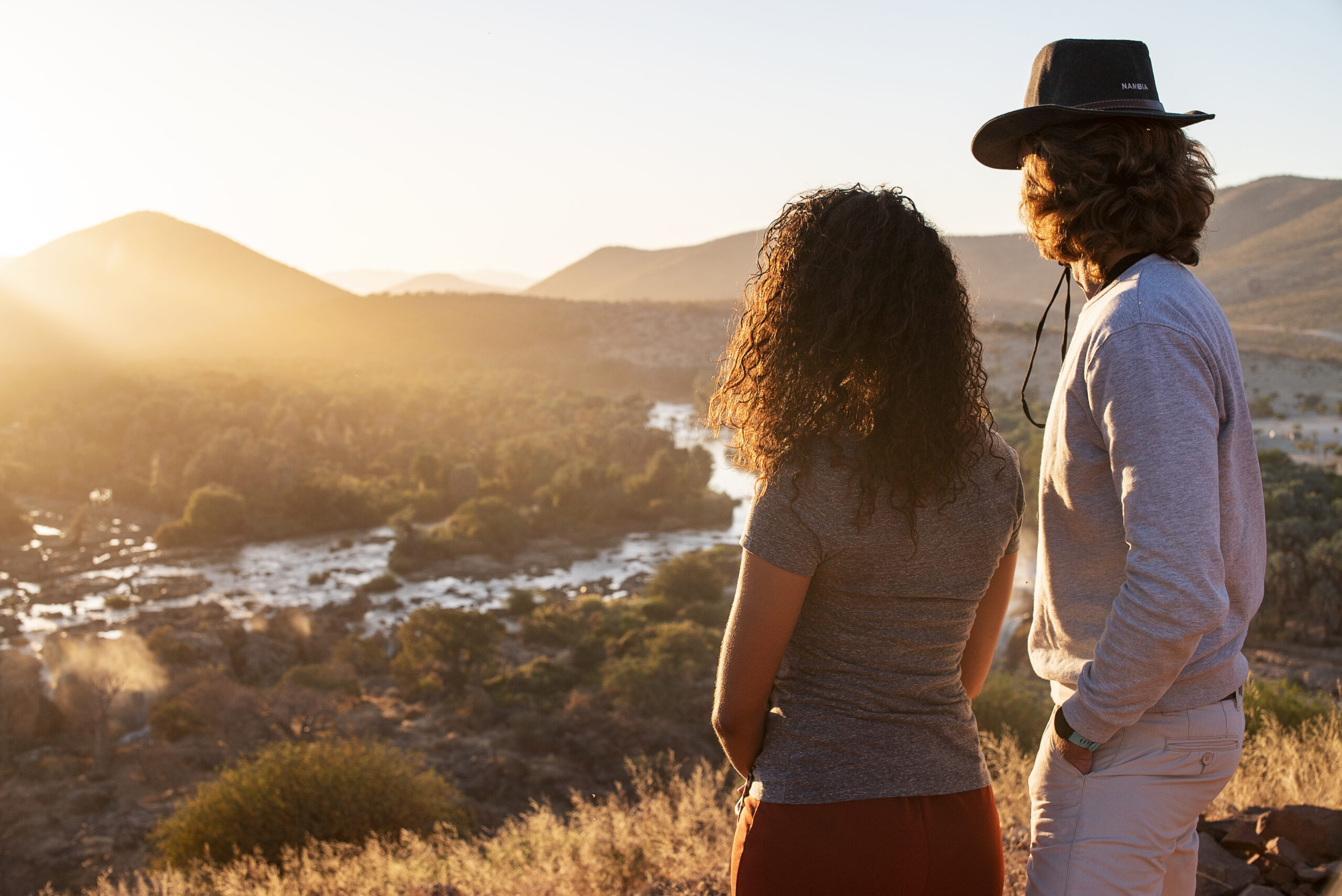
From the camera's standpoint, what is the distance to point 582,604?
1808 cm

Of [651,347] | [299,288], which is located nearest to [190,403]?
[651,347]

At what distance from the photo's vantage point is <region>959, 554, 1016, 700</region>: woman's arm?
1.54 meters

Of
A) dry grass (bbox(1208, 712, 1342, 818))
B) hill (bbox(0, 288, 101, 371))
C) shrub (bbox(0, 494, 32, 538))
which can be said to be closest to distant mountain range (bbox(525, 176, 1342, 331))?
dry grass (bbox(1208, 712, 1342, 818))

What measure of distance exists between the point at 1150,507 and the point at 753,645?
0.56m

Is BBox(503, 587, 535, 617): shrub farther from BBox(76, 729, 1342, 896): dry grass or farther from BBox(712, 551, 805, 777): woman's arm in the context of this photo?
BBox(712, 551, 805, 777): woman's arm

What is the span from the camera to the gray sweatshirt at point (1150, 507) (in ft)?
3.80

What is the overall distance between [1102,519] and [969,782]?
44 centimetres

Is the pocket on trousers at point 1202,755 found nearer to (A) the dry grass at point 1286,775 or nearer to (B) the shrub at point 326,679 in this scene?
(A) the dry grass at point 1286,775

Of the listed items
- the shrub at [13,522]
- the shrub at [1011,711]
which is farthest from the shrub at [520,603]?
the shrub at [13,522]

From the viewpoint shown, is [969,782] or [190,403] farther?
[190,403]

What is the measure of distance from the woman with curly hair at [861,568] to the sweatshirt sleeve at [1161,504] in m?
0.20

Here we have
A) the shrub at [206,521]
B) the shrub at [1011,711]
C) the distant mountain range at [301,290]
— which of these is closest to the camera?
the shrub at [1011,711]

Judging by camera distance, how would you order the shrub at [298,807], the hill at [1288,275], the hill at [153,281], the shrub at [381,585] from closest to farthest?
the shrub at [298,807] → the shrub at [381,585] → the hill at [1288,275] → the hill at [153,281]

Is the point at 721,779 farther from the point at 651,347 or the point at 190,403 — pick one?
the point at 651,347
